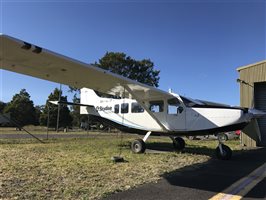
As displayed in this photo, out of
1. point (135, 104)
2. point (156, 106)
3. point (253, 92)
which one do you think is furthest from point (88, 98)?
point (253, 92)

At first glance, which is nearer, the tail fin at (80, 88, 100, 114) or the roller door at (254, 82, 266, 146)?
the tail fin at (80, 88, 100, 114)

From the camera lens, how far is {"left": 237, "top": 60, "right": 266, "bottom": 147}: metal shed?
18906 millimetres

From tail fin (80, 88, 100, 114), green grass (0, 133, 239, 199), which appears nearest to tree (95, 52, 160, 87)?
tail fin (80, 88, 100, 114)

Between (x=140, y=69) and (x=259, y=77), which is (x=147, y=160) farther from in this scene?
(x=140, y=69)

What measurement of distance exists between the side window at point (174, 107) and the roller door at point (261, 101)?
8800 millimetres

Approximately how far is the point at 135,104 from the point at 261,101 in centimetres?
935

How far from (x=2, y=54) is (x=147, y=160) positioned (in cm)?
560

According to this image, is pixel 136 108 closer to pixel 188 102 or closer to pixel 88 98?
pixel 188 102

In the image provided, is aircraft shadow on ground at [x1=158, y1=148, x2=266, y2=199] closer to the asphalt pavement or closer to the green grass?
the asphalt pavement

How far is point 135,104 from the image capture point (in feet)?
49.7

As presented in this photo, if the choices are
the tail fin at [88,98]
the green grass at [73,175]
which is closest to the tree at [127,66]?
the tail fin at [88,98]

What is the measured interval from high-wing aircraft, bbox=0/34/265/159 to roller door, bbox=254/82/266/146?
750cm

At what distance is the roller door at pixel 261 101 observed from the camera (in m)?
19.4

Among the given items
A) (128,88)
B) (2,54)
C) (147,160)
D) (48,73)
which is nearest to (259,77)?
(128,88)
